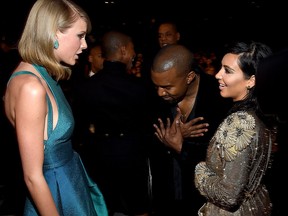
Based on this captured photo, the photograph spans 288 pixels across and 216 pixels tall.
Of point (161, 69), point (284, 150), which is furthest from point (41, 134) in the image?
point (161, 69)

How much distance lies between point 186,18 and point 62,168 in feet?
18.0

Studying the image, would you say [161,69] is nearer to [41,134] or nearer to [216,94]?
[216,94]

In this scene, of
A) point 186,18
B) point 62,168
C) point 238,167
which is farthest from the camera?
point 186,18

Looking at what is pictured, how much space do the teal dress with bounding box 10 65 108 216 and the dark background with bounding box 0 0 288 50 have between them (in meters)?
5.01

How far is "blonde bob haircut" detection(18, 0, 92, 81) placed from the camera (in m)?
1.54

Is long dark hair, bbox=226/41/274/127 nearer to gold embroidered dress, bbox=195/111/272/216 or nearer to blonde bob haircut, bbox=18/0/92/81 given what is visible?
gold embroidered dress, bbox=195/111/272/216

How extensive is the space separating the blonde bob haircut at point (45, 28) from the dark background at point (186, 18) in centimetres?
499

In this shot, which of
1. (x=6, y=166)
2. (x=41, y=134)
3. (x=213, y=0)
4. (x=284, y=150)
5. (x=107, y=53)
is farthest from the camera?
(x=213, y=0)

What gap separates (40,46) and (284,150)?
103cm

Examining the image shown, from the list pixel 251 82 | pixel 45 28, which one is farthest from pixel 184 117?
pixel 45 28

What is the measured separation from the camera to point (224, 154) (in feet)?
5.08

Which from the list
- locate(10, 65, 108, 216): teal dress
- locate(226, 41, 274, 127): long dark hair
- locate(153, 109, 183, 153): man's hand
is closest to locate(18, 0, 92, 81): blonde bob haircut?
locate(10, 65, 108, 216): teal dress

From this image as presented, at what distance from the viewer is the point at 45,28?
1533 mm

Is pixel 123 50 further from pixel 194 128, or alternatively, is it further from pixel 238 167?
pixel 238 167
